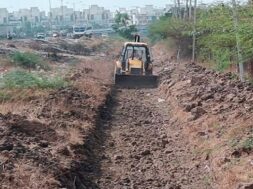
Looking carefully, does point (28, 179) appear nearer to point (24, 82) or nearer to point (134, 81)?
point (24, 82)

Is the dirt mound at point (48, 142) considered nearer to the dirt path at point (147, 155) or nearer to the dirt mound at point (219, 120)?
the dirt path at point (147, 155)

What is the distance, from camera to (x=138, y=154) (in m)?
12.0

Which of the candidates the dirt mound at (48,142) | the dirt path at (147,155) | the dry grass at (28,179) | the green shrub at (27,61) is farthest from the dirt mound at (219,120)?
the green shrub at (27,61)

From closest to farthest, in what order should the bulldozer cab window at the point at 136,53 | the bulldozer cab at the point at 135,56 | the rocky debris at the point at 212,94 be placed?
the rocky debris at the point at 212,94, the bulldozer cab at the point at 135,56, the bulldozer cab window at the point at 136,53

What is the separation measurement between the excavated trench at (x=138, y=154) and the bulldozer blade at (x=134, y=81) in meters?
6.11

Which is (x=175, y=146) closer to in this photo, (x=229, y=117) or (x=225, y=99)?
(x=229, y=117)

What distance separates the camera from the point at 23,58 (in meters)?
A: 29.7

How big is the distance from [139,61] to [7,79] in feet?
26.7

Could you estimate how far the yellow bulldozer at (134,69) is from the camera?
24.5 metres

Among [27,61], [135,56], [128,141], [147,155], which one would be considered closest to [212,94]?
[128,141]

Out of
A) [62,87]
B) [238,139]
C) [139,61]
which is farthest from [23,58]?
[238,139]

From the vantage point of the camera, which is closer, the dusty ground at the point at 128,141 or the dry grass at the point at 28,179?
the dry grass at the point at 28,179

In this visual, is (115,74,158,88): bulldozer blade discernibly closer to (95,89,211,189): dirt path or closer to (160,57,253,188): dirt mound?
(160,57,253,188): dirt mound

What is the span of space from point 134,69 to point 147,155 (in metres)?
12.8
